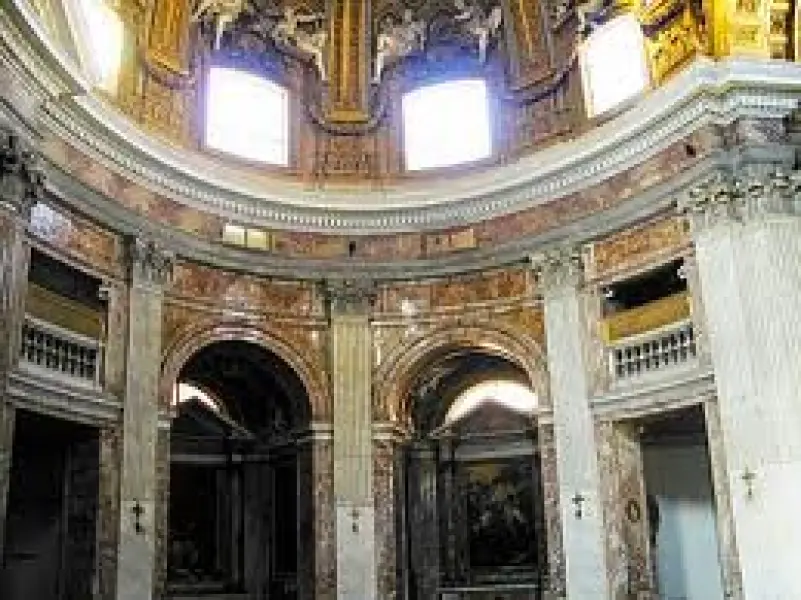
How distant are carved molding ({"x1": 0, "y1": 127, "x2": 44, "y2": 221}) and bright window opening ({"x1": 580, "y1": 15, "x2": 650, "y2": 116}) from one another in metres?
9.17

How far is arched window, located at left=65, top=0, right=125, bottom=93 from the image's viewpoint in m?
13.9

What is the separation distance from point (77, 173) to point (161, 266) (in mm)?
2094

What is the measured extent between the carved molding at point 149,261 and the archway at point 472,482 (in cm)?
470

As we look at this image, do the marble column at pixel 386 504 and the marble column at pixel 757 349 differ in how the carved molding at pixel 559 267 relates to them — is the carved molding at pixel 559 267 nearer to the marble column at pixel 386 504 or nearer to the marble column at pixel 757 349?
the marble column at pixel 757 349

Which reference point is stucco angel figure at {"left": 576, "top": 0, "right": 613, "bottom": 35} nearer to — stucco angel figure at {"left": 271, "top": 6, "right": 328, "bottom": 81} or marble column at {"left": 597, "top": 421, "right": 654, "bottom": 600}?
stucco angel figure at {"left": 271, "top": 6, "right": 328, "bottom": 81}

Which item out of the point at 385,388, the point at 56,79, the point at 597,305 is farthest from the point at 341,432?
the point at 56,79

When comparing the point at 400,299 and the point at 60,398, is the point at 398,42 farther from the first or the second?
the point at 60,398

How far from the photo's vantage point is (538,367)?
16.2 meters

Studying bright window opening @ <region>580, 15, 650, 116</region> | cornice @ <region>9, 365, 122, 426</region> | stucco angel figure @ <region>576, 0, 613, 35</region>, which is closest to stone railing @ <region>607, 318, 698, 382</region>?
bright window opening @ <region>580, 15, 650, 116</region>

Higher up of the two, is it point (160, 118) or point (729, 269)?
point (160, 118)

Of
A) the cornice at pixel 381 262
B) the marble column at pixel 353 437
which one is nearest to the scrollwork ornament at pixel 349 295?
the marble column at pixel 353 437

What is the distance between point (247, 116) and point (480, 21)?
4.82m

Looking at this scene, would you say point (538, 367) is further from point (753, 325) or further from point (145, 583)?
point (145, 583)

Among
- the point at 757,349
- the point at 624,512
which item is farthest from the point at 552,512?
the point at 757,349
